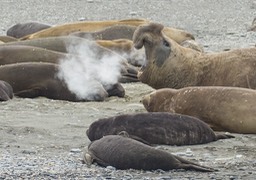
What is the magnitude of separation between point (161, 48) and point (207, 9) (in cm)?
1623

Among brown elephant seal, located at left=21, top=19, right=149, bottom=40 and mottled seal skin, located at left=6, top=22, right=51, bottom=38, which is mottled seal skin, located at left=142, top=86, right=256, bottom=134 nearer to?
brown elephant seal, located at left=21, top=19, right=149, bottom=40

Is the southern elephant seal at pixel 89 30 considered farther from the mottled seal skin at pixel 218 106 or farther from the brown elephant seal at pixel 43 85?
the mottled seal skin at pixel 218 106

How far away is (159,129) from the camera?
8.69 m

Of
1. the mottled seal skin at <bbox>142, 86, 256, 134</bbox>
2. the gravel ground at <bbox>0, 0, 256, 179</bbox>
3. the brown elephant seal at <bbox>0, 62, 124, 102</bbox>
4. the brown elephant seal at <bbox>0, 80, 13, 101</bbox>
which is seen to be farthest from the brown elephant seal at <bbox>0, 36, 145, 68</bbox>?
the mottled seal skin at <bbox>142, 86, 256, 134</bbox>

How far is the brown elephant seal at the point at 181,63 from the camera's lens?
1112 centimetres

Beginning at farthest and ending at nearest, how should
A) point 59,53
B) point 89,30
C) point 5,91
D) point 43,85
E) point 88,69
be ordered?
point 89,30 < point 59,53 < point 88,69 < point 43,85 < point 5,91

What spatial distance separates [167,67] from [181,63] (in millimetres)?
181

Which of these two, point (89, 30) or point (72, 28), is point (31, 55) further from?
point (89, 30)

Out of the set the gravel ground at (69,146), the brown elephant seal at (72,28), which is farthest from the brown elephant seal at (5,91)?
the brown elephant seal at (72,28)

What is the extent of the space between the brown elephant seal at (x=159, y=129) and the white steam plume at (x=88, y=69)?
10.3 ft

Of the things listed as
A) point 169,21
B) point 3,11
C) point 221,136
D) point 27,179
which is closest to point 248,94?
point 221,136

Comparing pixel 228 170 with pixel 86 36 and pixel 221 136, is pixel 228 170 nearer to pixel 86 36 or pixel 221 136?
pixel 221 136

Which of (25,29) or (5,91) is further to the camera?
(25,29)

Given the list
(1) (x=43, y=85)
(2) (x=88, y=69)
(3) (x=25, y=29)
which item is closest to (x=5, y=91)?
(1) (x=43, y=85)
